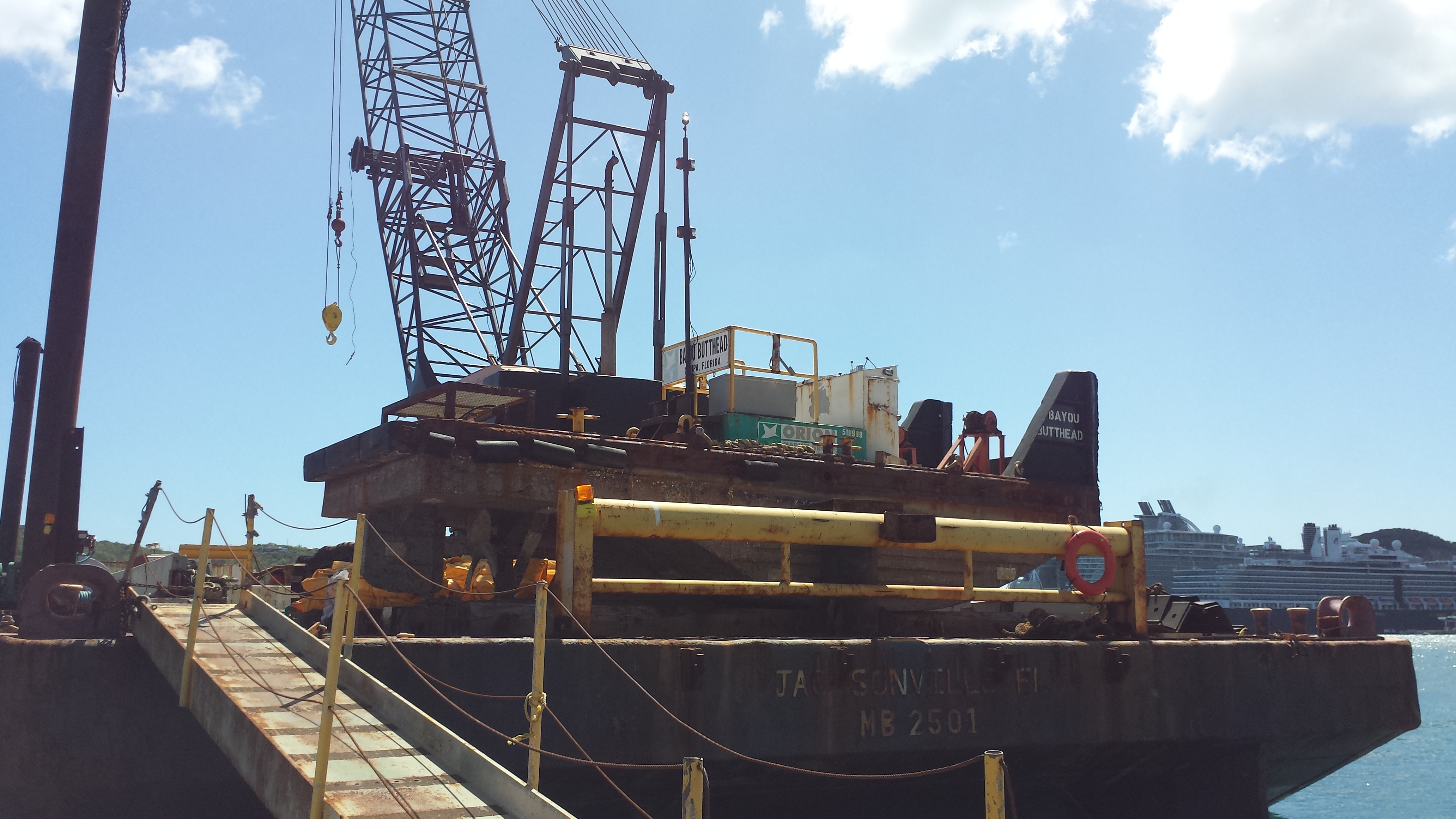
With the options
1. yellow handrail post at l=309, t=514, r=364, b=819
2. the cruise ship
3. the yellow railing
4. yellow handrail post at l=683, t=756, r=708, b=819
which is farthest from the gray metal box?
the cruise ship

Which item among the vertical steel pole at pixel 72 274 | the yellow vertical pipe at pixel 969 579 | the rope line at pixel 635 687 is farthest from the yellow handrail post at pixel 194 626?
the yellow vertical pipe at pixel 969 579

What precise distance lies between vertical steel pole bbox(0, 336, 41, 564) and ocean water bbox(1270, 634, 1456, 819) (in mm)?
23835

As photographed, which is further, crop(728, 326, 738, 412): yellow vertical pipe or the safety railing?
crop(728, 326, 738, 412): yellow vertical pipe

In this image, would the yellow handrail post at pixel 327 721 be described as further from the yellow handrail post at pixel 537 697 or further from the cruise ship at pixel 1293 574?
the cruise ship at pixel 1293 574

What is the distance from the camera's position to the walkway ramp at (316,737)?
5680 mm

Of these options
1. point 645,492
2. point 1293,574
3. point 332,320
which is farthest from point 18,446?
point 1293,574

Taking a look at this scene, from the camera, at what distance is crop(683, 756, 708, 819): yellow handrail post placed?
474 cm

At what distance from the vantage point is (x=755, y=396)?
16203 millimetres

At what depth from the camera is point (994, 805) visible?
4.80 metres

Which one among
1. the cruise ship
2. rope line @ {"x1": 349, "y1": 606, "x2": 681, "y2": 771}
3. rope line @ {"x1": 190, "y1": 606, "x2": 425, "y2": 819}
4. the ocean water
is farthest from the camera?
the cruise ship

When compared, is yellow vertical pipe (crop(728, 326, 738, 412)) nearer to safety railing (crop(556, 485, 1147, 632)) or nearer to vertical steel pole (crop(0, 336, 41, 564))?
safety railing (crop(556, 485, 1147, 632))

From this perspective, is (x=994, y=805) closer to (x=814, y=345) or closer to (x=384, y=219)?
(x=814, y=345)

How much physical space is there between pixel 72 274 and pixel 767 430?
8.94 meters

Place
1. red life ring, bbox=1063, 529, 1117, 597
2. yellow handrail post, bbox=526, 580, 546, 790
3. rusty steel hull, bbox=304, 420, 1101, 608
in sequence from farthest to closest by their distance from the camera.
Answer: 1. rusty steel hull, bbox=304, 420, 1101, 608
2. red life ring, bbox=1063, 529, 1117, 597
3. yellow handrail post, bbox=526, 580, 546, 790
